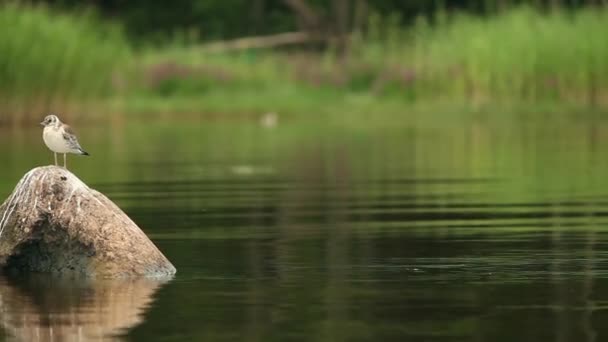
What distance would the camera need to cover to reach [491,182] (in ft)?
58.6

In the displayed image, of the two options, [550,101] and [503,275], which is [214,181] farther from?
[550,101]

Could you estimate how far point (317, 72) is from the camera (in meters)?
40.2

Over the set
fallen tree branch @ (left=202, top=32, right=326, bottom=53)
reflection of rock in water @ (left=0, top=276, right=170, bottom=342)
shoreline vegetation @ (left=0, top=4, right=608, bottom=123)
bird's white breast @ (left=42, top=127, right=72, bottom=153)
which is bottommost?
reflection of rock in water @ (left=0, top=276, right=170, bottom=342)

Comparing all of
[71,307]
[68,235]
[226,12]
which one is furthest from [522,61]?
[71,307]

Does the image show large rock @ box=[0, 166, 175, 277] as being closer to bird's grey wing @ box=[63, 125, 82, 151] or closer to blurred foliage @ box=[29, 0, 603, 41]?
bird's grey wing @ box=[63, 125, 82, 151]

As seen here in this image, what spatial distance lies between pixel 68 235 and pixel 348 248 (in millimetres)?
2155

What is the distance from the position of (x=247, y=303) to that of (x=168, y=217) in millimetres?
5551

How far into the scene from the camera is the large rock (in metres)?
10.3

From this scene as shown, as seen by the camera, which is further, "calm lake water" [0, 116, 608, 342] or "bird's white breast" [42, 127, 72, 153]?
"bird's white breast" [42, 127, 72, 153]

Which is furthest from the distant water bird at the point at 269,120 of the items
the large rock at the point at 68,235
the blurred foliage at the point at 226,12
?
the large rock at the point at 68,235

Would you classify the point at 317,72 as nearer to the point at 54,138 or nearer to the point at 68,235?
the point at 54,138

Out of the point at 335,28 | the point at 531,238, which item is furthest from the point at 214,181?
the point at 335,28

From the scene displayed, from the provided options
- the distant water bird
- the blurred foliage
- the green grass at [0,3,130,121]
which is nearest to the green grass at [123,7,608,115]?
the distant water bird

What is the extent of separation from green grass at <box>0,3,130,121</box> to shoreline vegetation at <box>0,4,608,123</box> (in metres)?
0.02
